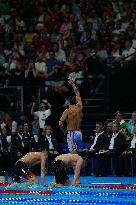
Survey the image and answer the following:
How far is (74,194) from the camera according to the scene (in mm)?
13914

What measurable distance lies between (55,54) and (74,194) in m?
8.63

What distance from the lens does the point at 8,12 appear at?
80.3 ft

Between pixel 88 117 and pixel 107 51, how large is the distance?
2020mm

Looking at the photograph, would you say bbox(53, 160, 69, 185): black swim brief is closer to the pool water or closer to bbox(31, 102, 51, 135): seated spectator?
the pool water

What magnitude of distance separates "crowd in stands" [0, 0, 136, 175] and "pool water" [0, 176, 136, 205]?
3205 millimetres

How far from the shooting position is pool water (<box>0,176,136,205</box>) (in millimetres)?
Answer: 12820

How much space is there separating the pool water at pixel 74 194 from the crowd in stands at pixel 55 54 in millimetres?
3205

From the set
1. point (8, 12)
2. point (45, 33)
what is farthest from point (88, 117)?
point (8, 12)

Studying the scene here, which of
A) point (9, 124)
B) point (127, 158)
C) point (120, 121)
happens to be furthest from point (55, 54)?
point (127, 158)

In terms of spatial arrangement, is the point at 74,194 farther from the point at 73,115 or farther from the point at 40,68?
the point at 40,68

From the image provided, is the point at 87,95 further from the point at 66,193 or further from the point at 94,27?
the point at 66,193

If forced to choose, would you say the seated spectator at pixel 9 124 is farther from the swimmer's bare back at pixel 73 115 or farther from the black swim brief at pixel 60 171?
the black swim brief at pixel 60 171

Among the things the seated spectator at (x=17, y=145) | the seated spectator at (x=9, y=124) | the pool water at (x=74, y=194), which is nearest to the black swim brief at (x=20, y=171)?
the pool water at (x=74, y=194)

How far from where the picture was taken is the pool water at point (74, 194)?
1282cm
